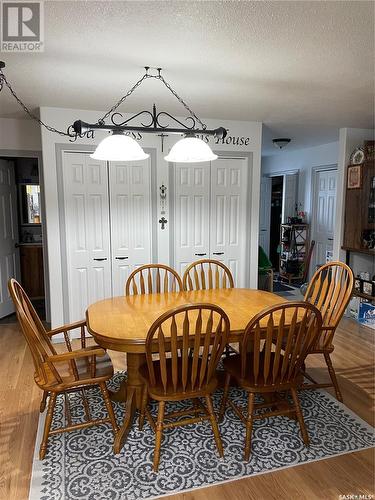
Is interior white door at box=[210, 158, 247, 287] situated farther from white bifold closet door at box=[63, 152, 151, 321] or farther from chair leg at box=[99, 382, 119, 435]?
chair leg at box=[99, 382, 119, 435]

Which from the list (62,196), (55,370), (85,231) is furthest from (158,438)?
(62,196)

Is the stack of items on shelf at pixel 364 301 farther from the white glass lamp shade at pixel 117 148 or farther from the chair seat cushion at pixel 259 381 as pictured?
the white glass lamp shade at pixel 117 148

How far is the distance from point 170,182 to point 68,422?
265 cm

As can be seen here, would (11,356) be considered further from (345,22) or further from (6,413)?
(345,22)

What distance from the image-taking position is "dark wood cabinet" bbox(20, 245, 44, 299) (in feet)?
17.3

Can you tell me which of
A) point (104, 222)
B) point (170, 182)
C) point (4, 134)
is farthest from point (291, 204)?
point (4, 134)

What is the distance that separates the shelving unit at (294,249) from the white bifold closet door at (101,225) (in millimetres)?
3351

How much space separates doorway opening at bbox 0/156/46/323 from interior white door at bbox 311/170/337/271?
14.4 feet

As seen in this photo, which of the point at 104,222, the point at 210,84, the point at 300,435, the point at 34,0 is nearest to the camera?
the point at 34,0

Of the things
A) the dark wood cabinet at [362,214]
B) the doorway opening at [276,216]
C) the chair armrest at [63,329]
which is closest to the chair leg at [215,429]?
the chair armrest at [63,329]

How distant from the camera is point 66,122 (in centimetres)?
374

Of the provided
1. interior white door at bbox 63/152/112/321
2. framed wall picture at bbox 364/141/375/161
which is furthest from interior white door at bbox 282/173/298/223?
interior white door at bbox 63/152/112/321

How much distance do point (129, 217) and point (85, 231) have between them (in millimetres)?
501

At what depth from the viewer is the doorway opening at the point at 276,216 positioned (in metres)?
7.66
